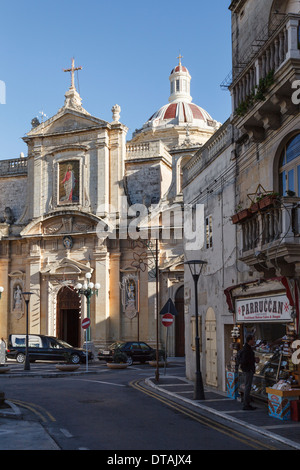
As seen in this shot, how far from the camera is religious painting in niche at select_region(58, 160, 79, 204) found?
41750 millimetres

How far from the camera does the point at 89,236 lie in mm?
40406

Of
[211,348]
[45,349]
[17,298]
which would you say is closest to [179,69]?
[17,298]

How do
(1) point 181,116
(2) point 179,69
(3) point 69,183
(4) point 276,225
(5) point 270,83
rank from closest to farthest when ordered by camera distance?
(4) point 276,225 < (5) point 270,83 < (3) point 69,183 < (1) point 181,116 < (2) point 179,69

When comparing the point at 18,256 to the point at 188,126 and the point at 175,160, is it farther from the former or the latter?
the point at 188,126

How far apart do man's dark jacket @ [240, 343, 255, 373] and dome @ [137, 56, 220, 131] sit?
40.6m

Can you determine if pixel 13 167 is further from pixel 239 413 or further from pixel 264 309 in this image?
pixel 239 413

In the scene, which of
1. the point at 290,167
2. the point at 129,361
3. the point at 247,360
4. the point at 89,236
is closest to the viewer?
the point at 290,167

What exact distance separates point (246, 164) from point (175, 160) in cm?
2697

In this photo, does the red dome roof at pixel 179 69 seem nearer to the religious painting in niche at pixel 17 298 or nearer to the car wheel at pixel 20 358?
the religious painting in niche at pixel 17 298

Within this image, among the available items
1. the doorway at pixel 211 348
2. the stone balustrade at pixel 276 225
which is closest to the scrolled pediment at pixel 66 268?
the doorway at pixel 211 348

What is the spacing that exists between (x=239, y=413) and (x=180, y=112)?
4542 centimetres

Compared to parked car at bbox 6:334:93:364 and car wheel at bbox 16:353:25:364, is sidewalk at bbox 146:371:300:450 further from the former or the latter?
car wheel at bbox 16:353:25:364

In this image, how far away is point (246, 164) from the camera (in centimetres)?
1695
